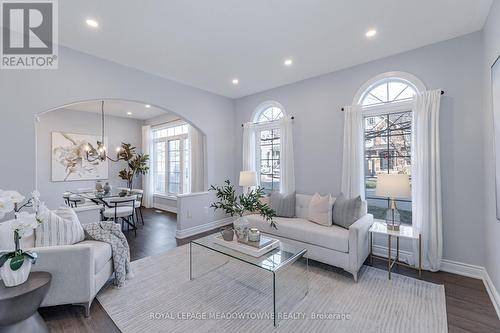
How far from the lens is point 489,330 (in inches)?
74.1

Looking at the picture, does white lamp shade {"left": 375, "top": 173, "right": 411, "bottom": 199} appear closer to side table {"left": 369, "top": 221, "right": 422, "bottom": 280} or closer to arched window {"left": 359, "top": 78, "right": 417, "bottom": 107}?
side table {"left": 369, "top": 221, "right": 422, "bottom": 280}

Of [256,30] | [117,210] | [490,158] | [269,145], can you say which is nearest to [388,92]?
[490,158]

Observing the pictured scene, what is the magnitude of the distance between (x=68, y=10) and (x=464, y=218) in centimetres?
527

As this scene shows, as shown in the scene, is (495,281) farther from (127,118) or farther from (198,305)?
(127,118)

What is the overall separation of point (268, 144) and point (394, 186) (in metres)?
2.74

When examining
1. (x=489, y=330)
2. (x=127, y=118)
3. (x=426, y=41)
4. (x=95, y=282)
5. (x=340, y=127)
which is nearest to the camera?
(x=489, y=330)

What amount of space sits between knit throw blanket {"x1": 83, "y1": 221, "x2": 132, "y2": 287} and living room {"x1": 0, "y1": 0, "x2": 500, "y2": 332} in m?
0.02

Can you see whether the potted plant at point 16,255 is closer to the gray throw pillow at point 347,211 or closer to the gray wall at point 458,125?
the gray throw pillow at point 347,211

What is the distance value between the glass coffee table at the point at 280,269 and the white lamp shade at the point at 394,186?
1.30 meters

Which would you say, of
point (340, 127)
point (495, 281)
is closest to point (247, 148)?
point (340, 127)

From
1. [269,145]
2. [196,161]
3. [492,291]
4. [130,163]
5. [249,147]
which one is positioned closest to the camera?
[492,291]

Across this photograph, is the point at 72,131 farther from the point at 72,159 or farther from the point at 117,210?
the point at 117,210

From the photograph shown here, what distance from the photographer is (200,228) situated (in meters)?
4.69

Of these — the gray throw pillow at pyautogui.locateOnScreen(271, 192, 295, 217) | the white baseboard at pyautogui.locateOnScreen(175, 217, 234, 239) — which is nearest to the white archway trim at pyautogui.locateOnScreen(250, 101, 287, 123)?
the gray throw pillow at pyautogui.locateOnScreen(271, 192, 295, 217)
